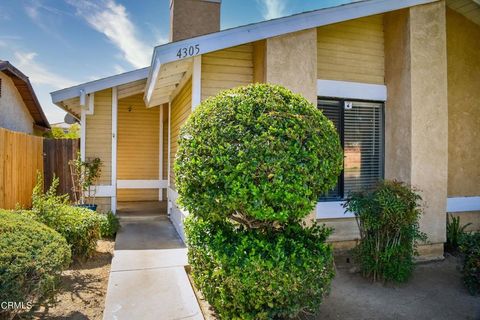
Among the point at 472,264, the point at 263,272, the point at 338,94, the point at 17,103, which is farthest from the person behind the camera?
the point at 17,103

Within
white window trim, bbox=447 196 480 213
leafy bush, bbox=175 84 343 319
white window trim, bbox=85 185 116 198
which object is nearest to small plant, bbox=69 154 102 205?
white window trim, bbox=85 185 116 198

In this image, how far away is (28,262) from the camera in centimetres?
296

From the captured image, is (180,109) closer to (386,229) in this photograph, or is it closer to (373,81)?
(373,81)

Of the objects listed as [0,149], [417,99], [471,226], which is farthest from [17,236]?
[471,226]

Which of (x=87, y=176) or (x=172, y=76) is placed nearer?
(x=172, y=76)

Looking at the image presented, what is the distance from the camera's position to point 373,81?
653 centimetres

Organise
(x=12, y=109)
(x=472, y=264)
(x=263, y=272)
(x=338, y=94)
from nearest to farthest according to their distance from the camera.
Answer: (x=263, y=272) < (x=472, y=264) < (x=338, y=94) < (x=12, y=109)

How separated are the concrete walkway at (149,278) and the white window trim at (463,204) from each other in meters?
5.48

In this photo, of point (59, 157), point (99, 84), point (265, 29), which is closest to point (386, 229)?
point (265, 29)

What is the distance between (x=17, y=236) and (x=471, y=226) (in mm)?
8207

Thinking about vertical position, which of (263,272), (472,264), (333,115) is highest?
(333,115)

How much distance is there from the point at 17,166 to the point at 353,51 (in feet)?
26.7

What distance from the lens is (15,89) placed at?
14398 mm

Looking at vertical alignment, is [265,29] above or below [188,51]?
above
